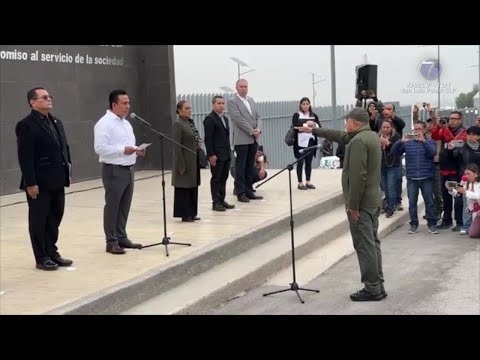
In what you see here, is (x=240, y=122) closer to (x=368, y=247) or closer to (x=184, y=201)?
(x=184, y=201)

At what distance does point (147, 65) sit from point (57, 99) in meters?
3.52

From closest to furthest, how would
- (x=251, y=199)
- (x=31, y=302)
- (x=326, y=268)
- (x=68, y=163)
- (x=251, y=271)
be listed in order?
1. (x=31, y=302)
2. (x=68, y=163)
3. (x=251, y=271)
4. (x=326, y=268)
5. (x=251, y=199)

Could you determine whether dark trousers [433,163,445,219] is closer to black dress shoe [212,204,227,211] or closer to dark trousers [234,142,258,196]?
dark trousers [234,142,258,196]

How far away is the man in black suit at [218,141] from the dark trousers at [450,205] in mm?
3542

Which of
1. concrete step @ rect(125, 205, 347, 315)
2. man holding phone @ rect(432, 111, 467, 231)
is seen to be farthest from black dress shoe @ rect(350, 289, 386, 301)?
man holding phone @ rect(432, 111, 467, 231)

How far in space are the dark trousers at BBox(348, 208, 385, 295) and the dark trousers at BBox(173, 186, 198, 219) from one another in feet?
10.6

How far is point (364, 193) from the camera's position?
710 cm

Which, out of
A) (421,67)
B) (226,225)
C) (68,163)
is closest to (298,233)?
(226,225)

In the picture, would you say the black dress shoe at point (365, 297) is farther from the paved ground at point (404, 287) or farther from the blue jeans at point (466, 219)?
the blue jeans at point (466, 219)

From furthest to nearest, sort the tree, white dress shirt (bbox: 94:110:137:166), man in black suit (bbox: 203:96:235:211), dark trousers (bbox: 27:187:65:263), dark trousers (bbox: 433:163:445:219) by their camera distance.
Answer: the tree
dark trousers (bbox: 433:163:445:219)
man in black suit (bbox: 203:96:235:211)
white dress shirt (bbox: 94:110:137:166)
dark trousers (bbox: 27:187:65:263)

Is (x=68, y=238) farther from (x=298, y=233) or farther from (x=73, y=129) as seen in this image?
(x=73, y=129)

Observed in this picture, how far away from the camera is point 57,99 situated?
13.7 metres

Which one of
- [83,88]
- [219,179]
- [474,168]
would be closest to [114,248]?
[219,179]

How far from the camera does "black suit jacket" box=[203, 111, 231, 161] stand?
413 inches
